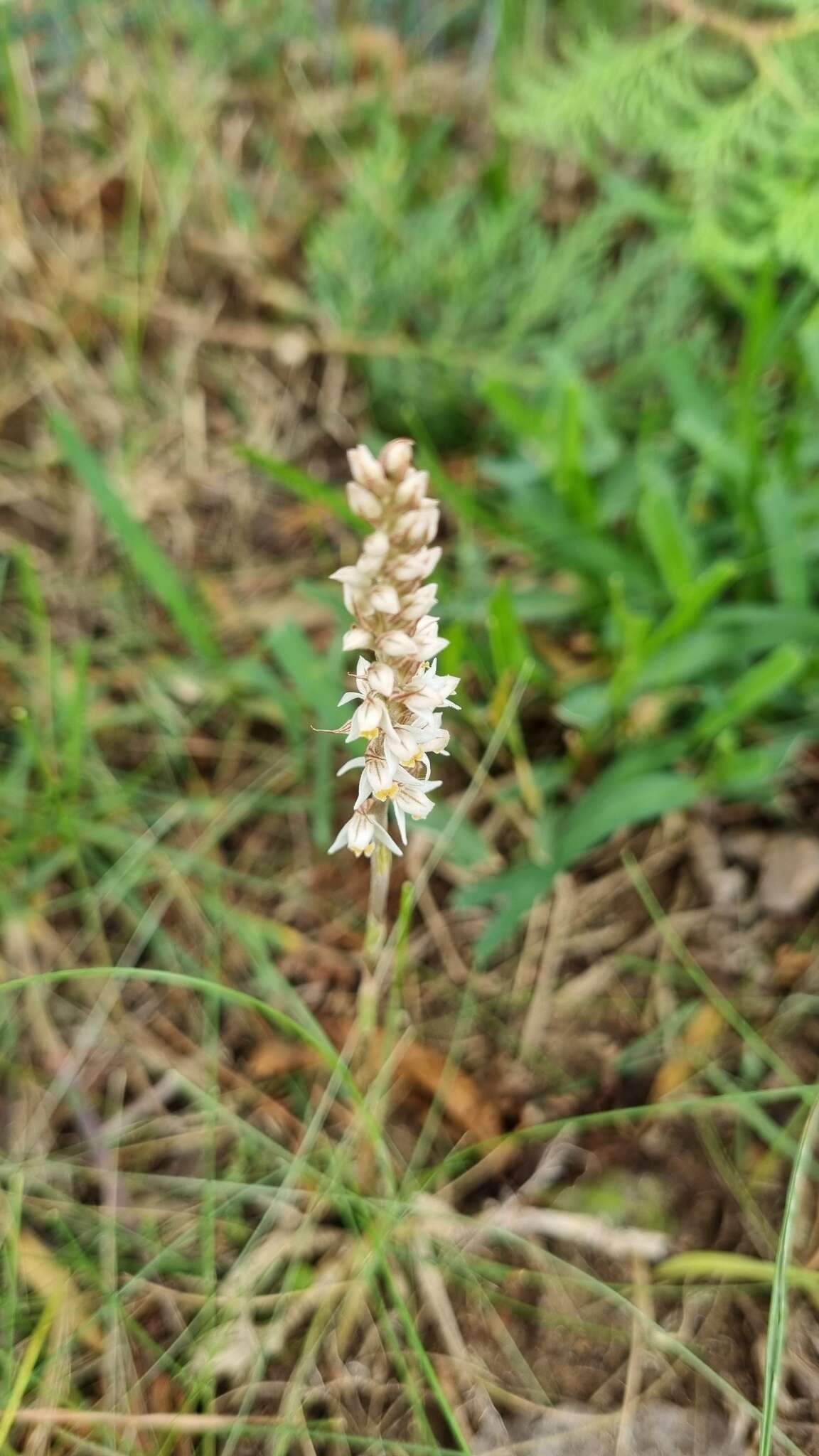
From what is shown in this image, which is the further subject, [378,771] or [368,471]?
[378,771]

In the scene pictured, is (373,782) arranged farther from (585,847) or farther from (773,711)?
(773,711)

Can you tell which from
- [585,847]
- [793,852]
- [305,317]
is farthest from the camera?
[305,317]


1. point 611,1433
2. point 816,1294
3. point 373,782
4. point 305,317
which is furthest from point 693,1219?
point 305,317

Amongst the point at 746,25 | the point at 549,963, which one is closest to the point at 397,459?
the point at 549,963

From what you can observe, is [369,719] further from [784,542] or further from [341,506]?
[784,542]

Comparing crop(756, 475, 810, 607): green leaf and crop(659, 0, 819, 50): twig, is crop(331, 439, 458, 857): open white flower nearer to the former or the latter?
crop(756, 475, 810, 607): green leaf

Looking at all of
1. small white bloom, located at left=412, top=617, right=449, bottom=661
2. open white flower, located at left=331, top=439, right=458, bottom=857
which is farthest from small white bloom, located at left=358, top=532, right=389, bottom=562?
small white bloom, located at left=412, top=617, right=449, bottom=661

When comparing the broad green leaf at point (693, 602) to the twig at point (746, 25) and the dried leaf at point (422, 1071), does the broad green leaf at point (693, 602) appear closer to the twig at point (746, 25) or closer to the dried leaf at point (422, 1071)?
the dried leaf at point (422, 1071)
